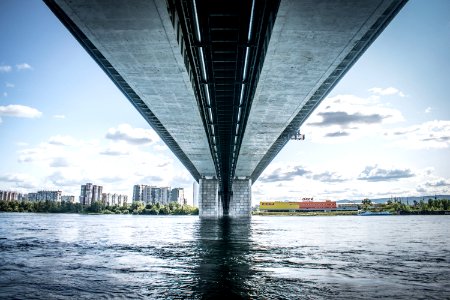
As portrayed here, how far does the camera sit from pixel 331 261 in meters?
8.49

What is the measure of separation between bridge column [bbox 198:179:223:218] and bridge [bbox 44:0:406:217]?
4965 cm

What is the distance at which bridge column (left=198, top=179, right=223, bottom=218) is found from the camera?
8125 cm

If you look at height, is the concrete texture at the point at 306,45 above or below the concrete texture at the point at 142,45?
above

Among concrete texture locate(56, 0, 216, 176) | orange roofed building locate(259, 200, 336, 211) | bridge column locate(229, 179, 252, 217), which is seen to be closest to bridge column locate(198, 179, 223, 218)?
bridge column locate(229, 179, 252, 217)

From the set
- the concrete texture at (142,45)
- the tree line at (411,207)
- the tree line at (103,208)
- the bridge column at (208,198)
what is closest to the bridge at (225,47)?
the concrete texture at (142,45)

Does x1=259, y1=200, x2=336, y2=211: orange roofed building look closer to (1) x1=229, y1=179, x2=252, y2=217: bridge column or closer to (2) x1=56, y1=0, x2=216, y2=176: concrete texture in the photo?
(1) x1=229, y1=179, x2=252, y2=217: bridge column

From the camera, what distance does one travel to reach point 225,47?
17.3 metres

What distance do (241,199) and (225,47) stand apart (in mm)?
68759


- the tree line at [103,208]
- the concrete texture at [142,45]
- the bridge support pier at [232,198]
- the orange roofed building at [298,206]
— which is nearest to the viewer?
the concrete texture at [142,45]

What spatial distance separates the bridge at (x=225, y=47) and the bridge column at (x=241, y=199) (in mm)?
50493

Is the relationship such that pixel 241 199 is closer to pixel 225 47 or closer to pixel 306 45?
pixel 306 45

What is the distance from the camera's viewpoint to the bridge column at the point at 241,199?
8219 cm

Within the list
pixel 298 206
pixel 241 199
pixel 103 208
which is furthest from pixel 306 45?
pixel 298 206

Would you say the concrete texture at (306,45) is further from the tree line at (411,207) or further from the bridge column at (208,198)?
the tree line at (411,207)
